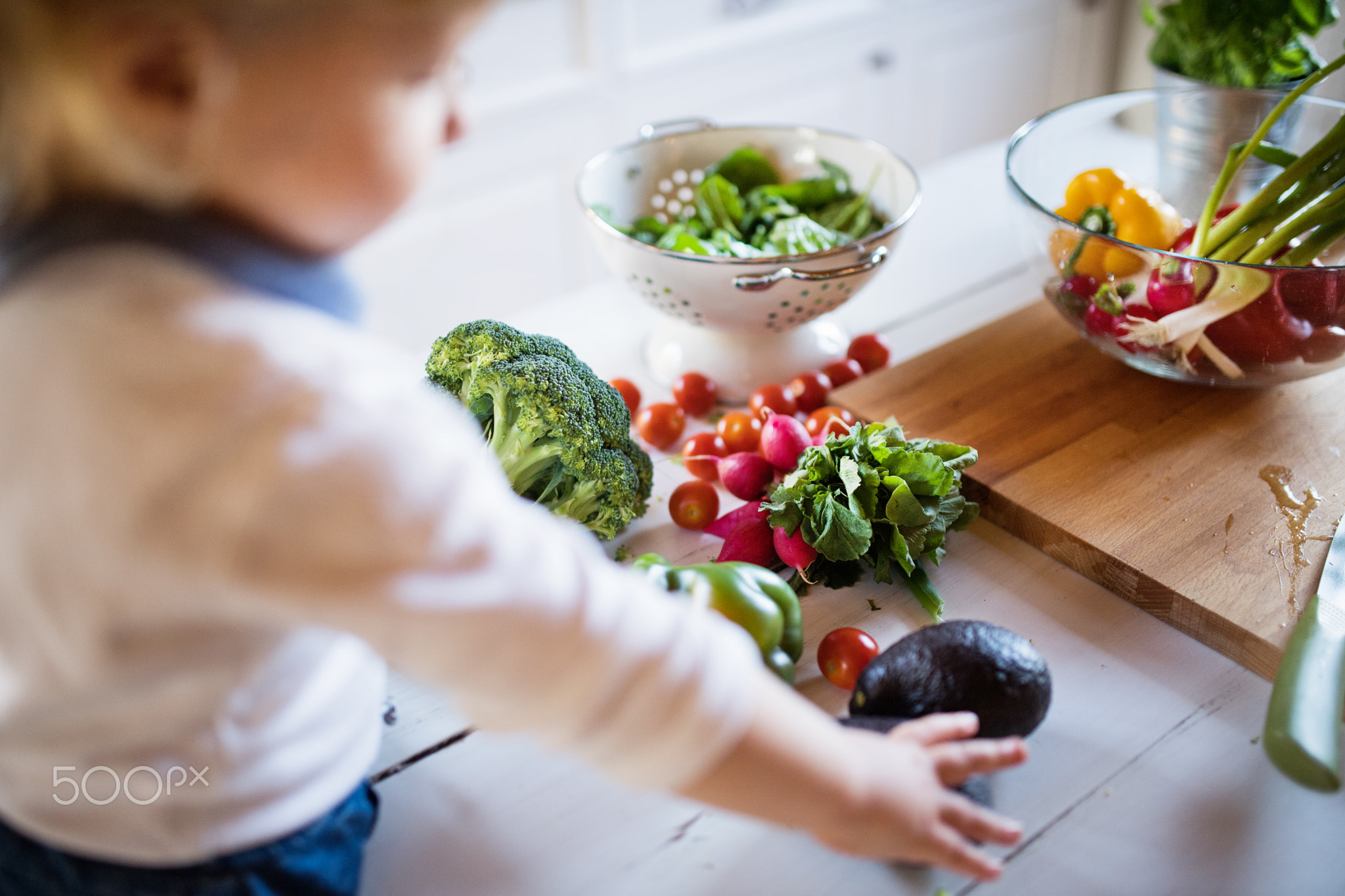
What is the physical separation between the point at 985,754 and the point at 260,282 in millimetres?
469

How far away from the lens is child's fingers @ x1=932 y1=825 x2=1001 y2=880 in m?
0.54

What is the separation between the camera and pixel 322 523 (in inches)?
16.1

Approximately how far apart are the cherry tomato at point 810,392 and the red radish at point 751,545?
0.79ft

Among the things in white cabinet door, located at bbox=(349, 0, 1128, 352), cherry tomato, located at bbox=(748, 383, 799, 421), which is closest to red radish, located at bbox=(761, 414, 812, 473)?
cherry tomato, located at bbox=(748, 383, 799, 421)

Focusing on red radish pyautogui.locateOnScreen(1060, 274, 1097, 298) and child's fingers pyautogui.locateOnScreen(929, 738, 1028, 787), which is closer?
child's fingers pyautogui.locateOnScreen(929, 738, 1028, 787)

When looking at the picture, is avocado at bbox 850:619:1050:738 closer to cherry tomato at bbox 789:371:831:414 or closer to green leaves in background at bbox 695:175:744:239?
cherry tomato at bbox 789:371:831:414

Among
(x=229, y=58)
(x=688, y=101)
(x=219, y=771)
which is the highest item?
(x=229, y=58)

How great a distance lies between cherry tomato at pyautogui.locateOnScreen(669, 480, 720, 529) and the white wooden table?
128mm

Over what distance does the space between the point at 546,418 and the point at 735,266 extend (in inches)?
10.8

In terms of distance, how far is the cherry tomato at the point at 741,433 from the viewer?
965 millimetres

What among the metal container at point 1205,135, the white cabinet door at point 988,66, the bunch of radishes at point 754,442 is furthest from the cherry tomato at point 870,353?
the white cabinet door at point 988,66

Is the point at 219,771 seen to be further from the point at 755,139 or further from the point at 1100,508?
the point at 755,139

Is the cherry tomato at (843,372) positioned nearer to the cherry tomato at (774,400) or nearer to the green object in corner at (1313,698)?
the cherry tomato at (774,400)

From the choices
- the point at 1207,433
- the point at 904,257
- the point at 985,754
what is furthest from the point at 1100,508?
the point at 904,257
